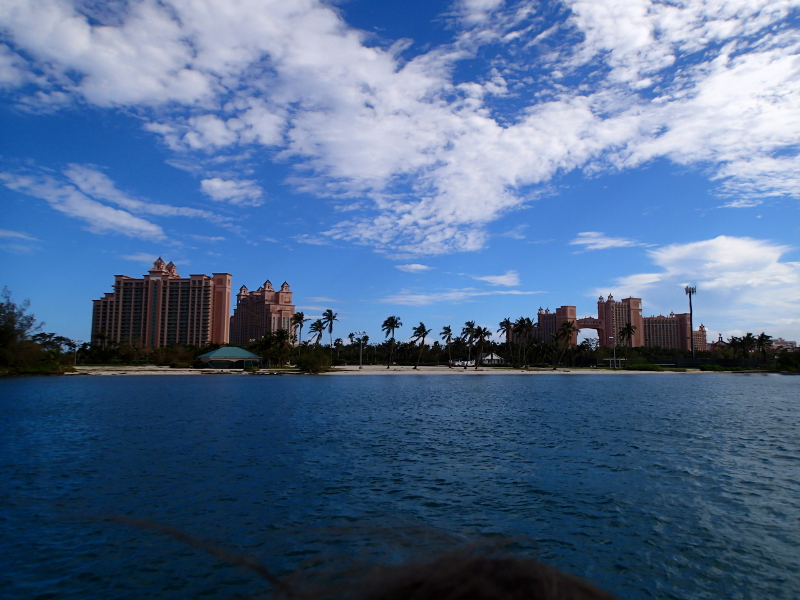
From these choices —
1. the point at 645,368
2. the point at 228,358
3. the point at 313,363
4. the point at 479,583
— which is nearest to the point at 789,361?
the point at 645,368

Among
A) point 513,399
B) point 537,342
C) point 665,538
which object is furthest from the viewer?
point 537,342

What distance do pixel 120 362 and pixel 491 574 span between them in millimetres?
146761

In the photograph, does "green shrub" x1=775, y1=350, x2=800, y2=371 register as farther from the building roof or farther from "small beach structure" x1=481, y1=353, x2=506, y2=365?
the building roof

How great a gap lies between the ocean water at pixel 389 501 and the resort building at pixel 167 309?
515ft

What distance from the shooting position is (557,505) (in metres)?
14.1

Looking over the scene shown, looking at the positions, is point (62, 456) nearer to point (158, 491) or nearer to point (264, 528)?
point (158, 491)

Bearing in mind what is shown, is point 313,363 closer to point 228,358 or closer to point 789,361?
point 228,358

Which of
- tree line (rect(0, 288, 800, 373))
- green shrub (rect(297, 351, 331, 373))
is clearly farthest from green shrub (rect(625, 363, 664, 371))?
green shrub (rect(297, 351, 331, 373))

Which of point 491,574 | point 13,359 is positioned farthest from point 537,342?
point 491,574

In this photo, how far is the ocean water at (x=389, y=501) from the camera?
981cm

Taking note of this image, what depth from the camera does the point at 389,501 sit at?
564 inches

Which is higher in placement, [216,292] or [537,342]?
[216,292]

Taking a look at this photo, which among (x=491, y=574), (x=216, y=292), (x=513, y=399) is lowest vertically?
(x=513, y=399)

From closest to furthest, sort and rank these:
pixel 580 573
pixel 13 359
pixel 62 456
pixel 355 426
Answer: pixel 580 573 → pixel 62 456 → pixel 355 426 → pixel 13 359
